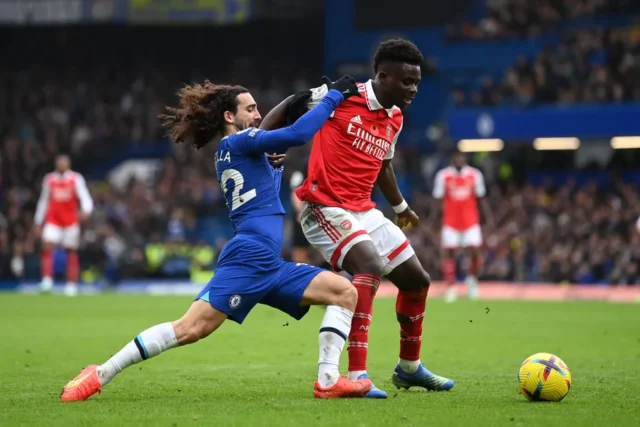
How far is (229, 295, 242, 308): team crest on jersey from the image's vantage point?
271 inches

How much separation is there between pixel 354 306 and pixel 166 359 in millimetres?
3524

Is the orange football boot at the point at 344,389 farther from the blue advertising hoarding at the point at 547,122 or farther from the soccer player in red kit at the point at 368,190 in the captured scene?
the blue advertising hoarding at the point at 547,122

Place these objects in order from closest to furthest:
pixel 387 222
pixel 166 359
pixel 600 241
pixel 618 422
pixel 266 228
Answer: pixel 618 422
pixel 266 228
pixel 387 222
pixel 166 359
pixel 600 241

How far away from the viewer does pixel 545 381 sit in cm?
686

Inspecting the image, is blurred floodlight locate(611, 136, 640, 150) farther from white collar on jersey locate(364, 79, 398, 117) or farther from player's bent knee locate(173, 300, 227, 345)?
player's bent knee locate(173, 300, 227, 345)

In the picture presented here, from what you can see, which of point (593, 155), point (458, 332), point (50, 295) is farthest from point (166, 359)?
point (593, 155)

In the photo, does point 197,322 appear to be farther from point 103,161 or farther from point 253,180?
point 103,161

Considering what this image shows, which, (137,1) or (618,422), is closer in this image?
(618,422)

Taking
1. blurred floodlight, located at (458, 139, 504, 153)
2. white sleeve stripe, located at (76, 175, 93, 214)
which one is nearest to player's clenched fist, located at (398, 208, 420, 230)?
white sleeve stripe, located at (76, 175, 93, 214)

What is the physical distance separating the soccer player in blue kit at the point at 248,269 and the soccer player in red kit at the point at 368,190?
1.50 feet

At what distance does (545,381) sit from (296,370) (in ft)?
8.94

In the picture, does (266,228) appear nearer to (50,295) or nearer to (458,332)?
(458,332)

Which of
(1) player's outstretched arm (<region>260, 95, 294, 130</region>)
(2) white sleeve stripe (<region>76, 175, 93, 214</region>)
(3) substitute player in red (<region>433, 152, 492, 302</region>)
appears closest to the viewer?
(1) player's outstretched arm (<region>260, 95, 294, 130</region>)

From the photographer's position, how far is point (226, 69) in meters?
36.4
